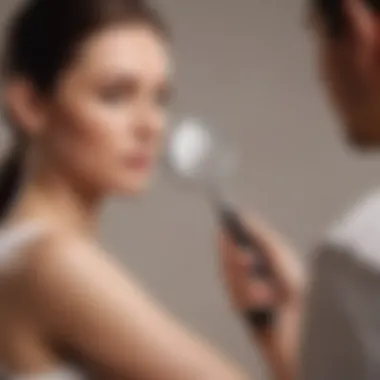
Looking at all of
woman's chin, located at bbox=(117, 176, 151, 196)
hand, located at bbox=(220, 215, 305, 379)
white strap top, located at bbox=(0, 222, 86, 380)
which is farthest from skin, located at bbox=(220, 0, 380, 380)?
white strap top, located at bbox=(0, 222, 86, 380)

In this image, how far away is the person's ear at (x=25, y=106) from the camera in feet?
3.52

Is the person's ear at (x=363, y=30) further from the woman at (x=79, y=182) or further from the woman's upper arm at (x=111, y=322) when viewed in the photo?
the woman's upper arm at (x=111, y=322)

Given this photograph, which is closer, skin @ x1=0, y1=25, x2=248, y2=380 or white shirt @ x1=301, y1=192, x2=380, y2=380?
white shirt @ x1=301, y1=192, x2=380, y2=380

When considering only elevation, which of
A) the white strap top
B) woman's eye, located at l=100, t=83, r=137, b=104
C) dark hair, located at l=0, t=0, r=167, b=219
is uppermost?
dark hair, located at l=0, t=0, r=167, b=219

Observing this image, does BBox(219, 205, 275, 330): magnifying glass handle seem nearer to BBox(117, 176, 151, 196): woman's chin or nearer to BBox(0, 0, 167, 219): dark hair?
BBox(117, 176, 151, 196): woman's chin

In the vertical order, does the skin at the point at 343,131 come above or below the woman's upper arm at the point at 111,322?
above

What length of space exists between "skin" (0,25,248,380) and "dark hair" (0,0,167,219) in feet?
0.04

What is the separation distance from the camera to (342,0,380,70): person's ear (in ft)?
3.06

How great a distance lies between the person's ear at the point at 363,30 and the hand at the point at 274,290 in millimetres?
210

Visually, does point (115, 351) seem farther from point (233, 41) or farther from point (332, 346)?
point (233, 41)

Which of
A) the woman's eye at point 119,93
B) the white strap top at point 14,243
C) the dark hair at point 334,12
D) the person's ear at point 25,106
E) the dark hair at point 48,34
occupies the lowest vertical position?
the white strap top at point 14,243

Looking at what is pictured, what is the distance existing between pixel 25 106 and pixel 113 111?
108 millimetres

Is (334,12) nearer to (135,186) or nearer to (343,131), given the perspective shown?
(343,131)

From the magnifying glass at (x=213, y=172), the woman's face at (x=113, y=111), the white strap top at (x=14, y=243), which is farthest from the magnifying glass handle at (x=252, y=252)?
the white strap top at (x=14, y=243)
